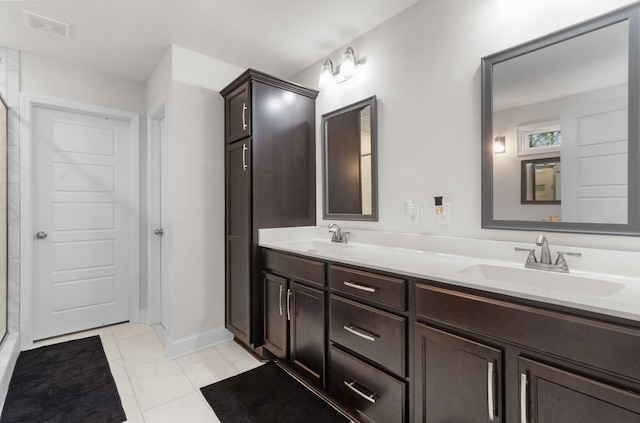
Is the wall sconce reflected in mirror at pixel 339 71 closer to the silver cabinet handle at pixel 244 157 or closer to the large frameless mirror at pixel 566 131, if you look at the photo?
the silver cabinet handle at pixel 244 157

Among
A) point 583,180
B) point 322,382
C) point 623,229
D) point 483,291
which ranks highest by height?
point 583,180

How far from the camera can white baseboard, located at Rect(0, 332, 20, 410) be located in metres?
1.86

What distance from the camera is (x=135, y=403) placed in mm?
1811

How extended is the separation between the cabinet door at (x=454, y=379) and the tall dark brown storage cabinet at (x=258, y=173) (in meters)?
1.38

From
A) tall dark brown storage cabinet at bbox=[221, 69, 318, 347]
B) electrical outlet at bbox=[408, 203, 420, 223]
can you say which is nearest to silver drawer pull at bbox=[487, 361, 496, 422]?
electrical outlet at bbox=[408, 203, 420, 223]

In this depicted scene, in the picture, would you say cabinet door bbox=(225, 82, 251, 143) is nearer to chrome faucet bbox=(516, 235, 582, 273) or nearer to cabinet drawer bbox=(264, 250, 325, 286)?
cabinet drawer bbox=(264, 250, 325, 286)

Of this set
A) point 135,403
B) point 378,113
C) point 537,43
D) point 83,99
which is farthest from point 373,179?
point 83,99

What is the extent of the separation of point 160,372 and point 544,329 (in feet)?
7.72

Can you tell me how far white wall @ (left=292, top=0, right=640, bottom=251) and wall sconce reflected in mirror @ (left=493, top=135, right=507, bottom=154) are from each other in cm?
9

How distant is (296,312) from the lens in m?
1.95

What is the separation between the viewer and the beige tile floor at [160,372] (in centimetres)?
173

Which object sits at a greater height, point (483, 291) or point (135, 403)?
point (483, 291)

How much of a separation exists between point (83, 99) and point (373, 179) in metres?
2.79

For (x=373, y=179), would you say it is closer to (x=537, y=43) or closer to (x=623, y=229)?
(x=537, y=43)
